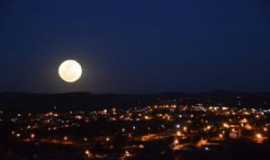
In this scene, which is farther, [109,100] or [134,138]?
[109,100]

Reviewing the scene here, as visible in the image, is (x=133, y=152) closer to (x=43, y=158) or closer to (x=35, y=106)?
(x=43, y=158)

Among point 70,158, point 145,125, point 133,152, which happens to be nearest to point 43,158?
point 70,158

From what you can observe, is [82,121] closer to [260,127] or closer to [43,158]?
[260,127]

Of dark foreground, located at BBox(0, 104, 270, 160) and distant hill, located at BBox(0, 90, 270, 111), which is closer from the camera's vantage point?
dark foreground, located at BBox(0, 104, 270, 160)

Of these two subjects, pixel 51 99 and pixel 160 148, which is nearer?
pixel 160 148

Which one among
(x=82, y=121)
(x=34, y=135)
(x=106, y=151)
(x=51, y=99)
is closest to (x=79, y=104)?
(x=51, y=99)

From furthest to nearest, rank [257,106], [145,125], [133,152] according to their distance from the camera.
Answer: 1. [257,106]
2. [145,125]
3. [133,152]

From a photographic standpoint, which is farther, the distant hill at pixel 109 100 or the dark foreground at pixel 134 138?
the distant hill at pixel 109 100

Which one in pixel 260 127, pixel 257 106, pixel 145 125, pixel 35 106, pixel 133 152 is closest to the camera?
pixel 133 152

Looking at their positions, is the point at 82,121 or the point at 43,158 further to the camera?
the point at 82,121
